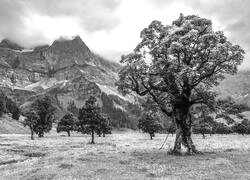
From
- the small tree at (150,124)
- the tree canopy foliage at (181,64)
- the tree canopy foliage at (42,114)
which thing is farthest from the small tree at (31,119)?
the tree canopy foliage at (181,64)

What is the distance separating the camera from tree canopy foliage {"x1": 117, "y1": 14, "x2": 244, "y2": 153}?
28797 mm

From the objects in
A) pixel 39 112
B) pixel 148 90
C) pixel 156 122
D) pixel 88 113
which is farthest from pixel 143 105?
pixel 39 112

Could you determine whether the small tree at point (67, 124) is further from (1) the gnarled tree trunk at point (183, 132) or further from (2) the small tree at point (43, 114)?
(1) the gnarled tree trunk at point (183, 132)

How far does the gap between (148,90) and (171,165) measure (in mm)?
12119

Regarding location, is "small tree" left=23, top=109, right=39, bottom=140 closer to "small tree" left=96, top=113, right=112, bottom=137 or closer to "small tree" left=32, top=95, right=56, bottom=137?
"small tree" left=32, top=95, right=56, bottom=137

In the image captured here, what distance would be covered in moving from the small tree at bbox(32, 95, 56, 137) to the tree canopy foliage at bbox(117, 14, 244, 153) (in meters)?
77.1

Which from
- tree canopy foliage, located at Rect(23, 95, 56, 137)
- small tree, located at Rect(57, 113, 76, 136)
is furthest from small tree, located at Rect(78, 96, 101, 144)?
small tree, located at Rect(57, 113, 76, 136)

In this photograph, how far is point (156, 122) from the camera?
10575cm

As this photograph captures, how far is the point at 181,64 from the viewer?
97.4ft

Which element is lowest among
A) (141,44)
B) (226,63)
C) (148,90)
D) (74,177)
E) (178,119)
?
(74,177)

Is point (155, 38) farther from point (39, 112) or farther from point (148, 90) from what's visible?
point (39, 112)

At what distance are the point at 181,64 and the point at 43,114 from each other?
87.1 metres

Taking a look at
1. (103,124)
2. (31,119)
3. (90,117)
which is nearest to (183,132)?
(90,117)

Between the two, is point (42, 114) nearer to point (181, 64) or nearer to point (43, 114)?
point (43, 114)
